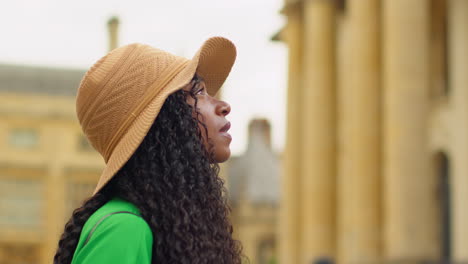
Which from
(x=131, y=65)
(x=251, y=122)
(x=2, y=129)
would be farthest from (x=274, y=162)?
(x=131, y=65)

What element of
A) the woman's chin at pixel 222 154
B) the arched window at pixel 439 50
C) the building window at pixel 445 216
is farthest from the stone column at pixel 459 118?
the woman's chin at pixel 222 154

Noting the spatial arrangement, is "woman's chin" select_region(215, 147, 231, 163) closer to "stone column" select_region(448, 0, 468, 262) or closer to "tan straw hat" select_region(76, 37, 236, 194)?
"tan straw hat" select_region(76, 37, 236, 194)

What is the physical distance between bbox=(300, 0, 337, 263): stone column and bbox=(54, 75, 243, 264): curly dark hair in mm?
31198

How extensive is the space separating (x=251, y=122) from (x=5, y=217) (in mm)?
25766

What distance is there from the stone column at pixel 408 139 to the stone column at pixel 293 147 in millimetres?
8527

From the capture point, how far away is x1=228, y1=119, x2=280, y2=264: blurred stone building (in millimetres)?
70750

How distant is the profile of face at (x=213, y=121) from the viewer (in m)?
2.88

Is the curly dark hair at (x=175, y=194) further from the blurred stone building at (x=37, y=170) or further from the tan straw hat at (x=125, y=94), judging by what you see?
the blurred stone building at (x=37, y=170)

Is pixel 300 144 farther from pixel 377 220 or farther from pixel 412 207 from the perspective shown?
pixel 412 207

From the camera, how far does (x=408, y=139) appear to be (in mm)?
26938

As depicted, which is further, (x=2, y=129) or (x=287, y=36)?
(x=2, y=129)

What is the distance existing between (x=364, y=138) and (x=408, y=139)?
2.87m

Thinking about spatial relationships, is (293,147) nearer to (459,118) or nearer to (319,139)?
(319,139)

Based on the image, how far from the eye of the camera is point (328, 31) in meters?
35.1
